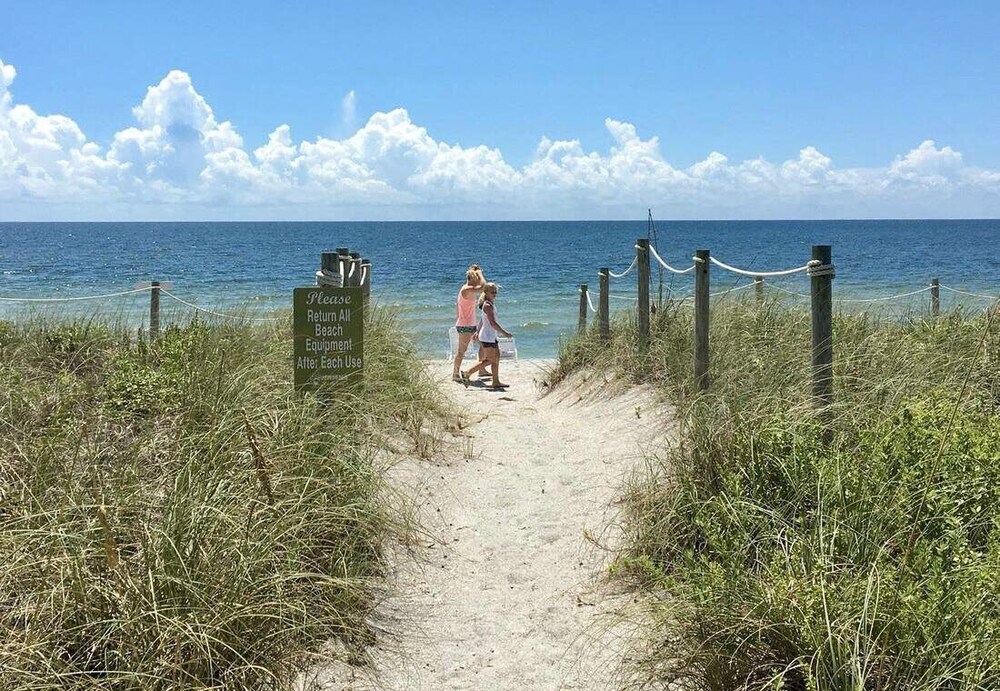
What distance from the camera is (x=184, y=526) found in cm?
362

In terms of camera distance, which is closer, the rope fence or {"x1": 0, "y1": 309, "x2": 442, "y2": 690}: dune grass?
{"x1": 0, "y1": 309, "x2": 442, "y2": 690}: dune grass

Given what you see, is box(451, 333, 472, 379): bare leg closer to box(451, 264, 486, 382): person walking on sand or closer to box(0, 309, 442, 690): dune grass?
box(451, 264, 486, 382): person walking on sand

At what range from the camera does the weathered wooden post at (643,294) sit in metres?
9.30

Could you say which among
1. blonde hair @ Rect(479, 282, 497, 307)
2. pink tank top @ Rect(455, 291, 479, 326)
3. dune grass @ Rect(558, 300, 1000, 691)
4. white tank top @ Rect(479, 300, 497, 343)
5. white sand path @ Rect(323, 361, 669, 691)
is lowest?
white sand path @ Rect(323, 361, 669, 691)

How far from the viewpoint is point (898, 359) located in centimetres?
625

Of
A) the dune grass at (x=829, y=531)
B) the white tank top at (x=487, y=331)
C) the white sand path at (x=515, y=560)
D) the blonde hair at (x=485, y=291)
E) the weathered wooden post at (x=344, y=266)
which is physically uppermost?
the weathered wooden post at (x=344, y=266)

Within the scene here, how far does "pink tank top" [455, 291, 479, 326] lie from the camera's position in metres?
12.0

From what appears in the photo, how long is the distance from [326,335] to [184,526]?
265cm

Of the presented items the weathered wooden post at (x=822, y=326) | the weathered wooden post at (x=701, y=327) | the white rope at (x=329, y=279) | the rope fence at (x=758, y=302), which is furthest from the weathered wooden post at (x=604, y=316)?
the weathered wooden post at (x=822, y=326)

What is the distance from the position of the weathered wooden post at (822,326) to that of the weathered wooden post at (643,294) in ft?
12.8

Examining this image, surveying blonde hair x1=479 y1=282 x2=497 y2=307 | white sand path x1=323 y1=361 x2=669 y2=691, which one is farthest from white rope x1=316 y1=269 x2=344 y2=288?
blonde hair x1=479 y1=282 x2=497 y2=307

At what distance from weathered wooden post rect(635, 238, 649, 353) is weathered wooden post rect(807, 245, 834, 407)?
3903 mm

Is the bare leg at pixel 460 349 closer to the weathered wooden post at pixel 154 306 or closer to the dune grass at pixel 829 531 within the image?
A: the weathered wooden post at pixel 154 306

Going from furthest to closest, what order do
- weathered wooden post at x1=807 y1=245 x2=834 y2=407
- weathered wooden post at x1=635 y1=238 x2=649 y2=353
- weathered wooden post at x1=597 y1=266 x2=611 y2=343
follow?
1. weathered wooden post at x1=597 y1=266 x2=611 y2=343
2. weathered wooden post at x1=635 y1=238 x2=649 y2=353
3. weathered wooden post at x1=807 y1=245 x2=834 y2=407
